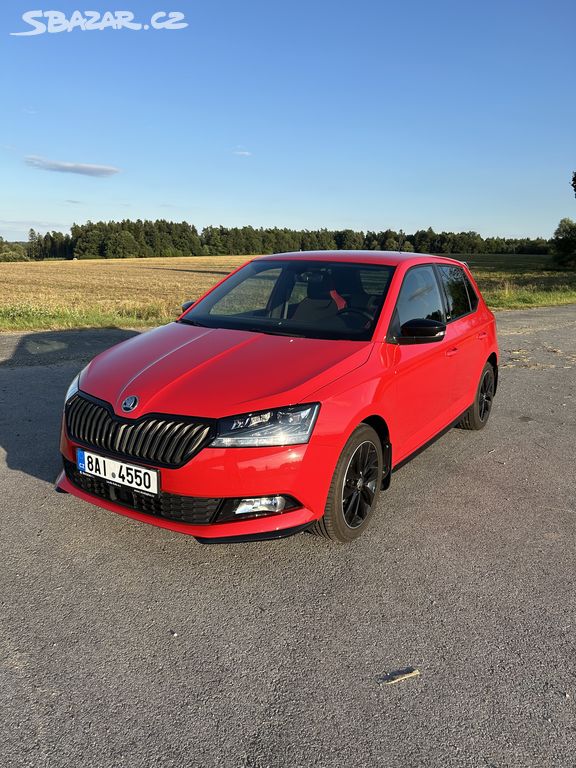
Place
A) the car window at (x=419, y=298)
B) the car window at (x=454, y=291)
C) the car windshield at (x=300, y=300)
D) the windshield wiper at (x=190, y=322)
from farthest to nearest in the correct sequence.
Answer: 1. the car window at (x=454, y=291)
2. the windshield wiper at (x=190, y=322)
3. the car window at (x=419, y=298)
4. the car windshield at (x=300, y=300)

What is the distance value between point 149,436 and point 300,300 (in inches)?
69.6

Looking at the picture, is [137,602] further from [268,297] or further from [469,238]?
[469,238]

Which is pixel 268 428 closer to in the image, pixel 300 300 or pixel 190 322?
pixel 300 300

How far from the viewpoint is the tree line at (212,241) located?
351 feet

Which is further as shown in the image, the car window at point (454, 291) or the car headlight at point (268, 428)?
the car window at point (454, 291)

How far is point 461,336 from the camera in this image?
4.86 m

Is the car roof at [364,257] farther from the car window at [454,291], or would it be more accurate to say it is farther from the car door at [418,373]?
the car window at [454,291]

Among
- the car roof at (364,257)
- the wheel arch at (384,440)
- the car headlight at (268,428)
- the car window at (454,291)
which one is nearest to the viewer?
the car headlight at (268,428)

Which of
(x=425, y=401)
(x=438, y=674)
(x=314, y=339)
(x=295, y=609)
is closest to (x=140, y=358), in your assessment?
(x=314, y=339)

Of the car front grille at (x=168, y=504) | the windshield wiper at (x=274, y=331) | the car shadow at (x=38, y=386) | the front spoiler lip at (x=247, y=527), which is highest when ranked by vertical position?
the windshield wiper at (x=274, y=331)

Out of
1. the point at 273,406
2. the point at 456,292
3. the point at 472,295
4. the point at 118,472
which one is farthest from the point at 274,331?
the point at 472,295

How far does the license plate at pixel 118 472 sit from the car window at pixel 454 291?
284 centimetres

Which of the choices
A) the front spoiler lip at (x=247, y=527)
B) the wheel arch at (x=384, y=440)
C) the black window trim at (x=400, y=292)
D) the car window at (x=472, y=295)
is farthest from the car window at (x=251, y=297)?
the car window at (x=472, y=295)

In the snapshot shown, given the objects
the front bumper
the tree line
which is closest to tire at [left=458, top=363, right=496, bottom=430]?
the front bumper
